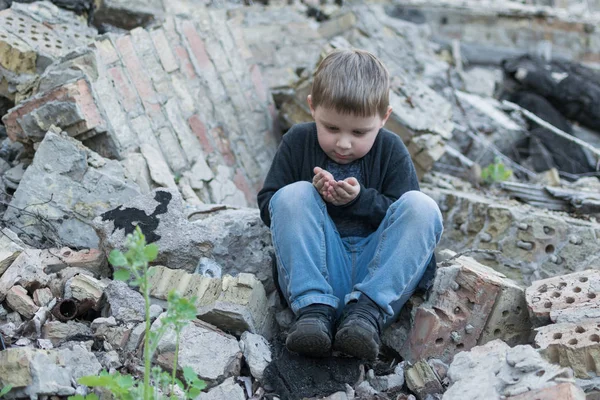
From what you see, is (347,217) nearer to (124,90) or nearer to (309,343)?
(309,343)

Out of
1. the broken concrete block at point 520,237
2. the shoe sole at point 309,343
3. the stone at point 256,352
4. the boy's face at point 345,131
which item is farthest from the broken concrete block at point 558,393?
the broken concrete block at point 520,237

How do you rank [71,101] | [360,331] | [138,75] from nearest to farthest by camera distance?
1. [360,331]
2. [71,101]
3. [138,75]

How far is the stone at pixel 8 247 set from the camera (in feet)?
9.75

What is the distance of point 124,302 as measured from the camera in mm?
2869

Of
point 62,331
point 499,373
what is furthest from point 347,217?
point 62,331

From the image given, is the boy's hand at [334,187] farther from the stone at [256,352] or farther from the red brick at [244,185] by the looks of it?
the red brick at [244,185]

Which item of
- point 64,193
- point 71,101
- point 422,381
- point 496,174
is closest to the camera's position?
point 422,381

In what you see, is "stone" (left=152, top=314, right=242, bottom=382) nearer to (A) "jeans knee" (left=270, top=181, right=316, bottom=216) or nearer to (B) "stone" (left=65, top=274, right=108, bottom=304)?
(B) "stone" (left=65, top=274, right=108, bottom=304)

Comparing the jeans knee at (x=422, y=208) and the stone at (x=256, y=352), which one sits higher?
the jeans knee at (x=422, y=208)

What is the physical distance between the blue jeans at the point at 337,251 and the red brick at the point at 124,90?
5.08 feet

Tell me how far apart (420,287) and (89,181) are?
5.38 feet

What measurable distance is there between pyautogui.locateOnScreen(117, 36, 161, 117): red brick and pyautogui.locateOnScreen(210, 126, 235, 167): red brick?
49 centimetres

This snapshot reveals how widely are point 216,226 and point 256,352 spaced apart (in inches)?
29.7

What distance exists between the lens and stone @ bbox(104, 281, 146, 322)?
2817mm
